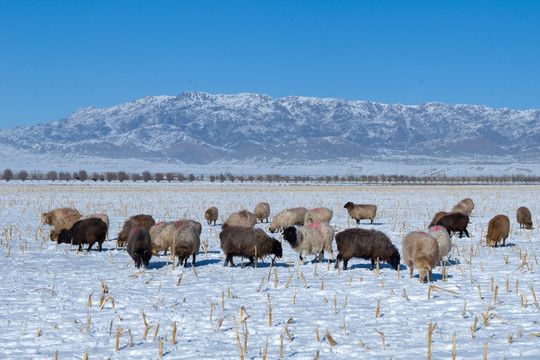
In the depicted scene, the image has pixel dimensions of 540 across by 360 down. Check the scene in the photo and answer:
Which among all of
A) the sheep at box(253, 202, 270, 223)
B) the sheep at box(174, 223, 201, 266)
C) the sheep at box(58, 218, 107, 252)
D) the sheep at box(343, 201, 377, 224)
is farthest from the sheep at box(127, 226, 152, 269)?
the sheep at box(343, 201, 377, 224)

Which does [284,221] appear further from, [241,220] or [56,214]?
[56,214]

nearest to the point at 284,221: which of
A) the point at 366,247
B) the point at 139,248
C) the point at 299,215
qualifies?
the point at 299,215

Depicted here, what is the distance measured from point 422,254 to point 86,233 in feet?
27.2

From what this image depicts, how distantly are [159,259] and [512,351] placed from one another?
8.28 m

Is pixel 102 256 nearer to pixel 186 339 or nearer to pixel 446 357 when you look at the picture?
pixel 186 339

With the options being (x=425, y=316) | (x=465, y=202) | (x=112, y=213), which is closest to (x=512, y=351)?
(x=425, y=316)

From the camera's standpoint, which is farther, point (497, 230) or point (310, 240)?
point (497, 230)

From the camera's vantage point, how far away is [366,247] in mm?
11086

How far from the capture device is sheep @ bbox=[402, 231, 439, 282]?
980cm

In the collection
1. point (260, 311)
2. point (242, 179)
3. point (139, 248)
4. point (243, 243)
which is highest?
point (242, 179)

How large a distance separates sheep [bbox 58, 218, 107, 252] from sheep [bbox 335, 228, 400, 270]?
6231 mm

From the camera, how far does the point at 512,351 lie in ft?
19.7

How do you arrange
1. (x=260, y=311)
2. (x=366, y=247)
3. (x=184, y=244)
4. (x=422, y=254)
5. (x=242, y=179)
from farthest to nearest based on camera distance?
(x=242, y=179) < (x=184, y=244) < (x=366, y=247) < (x=422, y=254) < (x=260, y=311)

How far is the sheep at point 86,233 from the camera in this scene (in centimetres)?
1355
